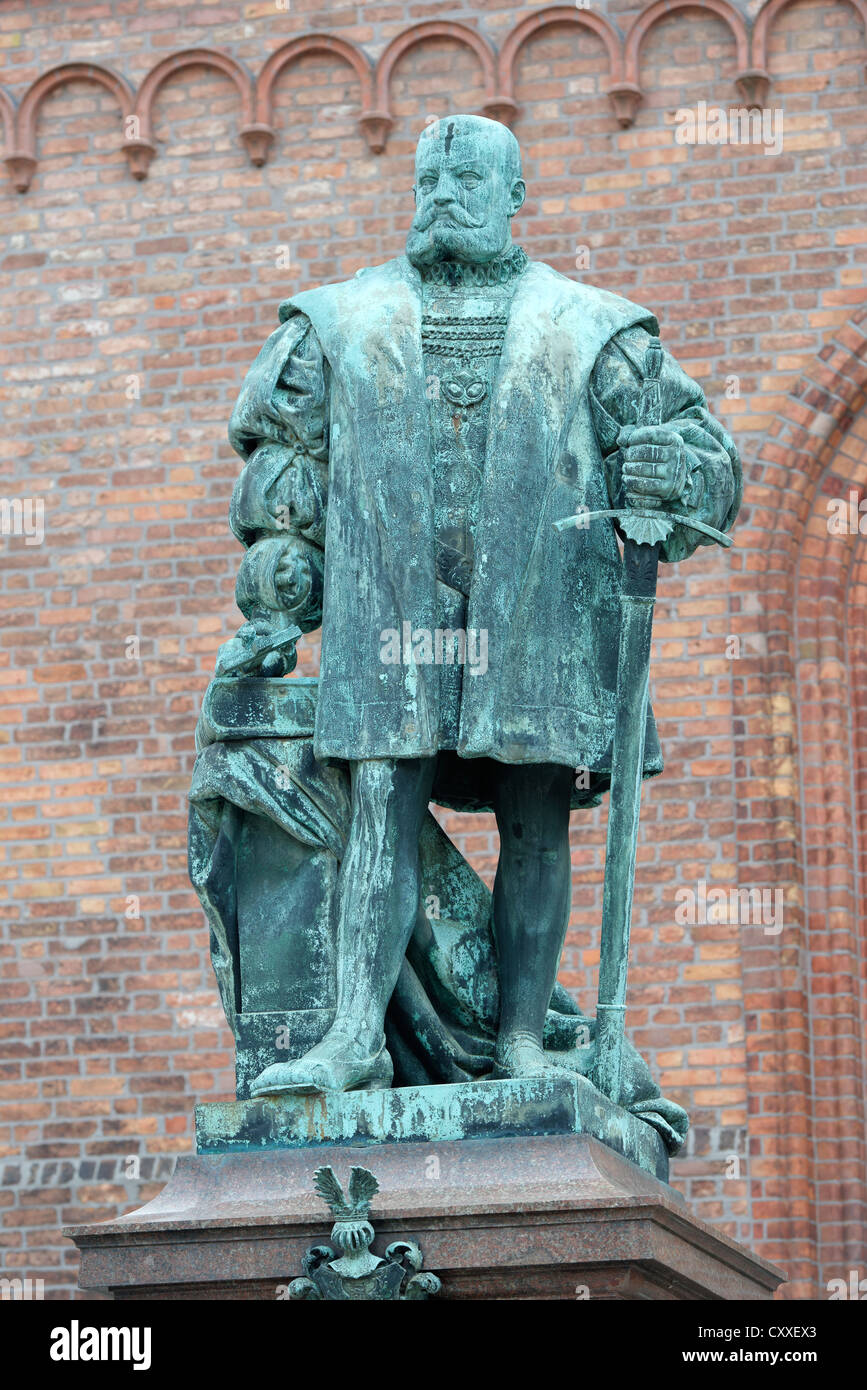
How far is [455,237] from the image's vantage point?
18.4 feet

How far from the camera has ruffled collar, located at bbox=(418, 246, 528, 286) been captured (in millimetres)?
5656

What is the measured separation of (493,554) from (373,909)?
0.75 m

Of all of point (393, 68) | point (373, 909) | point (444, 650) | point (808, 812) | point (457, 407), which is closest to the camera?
point (373, 909)

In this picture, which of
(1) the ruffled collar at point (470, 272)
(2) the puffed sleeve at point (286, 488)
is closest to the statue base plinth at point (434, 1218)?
(2) the puffed sleeve at point (286, 488)

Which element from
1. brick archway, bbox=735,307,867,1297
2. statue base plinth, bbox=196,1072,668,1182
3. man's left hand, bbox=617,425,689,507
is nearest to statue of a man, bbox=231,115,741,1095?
man's left hand, bbox=617,425,689,507

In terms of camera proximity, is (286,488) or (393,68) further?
(393,68)

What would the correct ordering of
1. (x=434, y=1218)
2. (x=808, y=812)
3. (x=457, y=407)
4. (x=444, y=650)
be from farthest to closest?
(x=808, y=812)
(x=457, y=407)
(x=444, y=650)
(x=434, y=1218)

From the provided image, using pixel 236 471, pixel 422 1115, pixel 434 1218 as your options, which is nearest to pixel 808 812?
pixel 236 471

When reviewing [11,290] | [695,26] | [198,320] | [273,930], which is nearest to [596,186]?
[695,26]

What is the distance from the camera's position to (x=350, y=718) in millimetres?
5387

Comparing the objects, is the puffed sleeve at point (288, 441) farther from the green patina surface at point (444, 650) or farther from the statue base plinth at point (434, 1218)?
the statue base plinth at point (434, 1218)

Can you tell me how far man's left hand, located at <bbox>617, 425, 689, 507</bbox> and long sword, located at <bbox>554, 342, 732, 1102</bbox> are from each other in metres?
0.03

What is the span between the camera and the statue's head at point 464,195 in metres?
5.61

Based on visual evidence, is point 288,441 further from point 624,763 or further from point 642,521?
point 624,763
